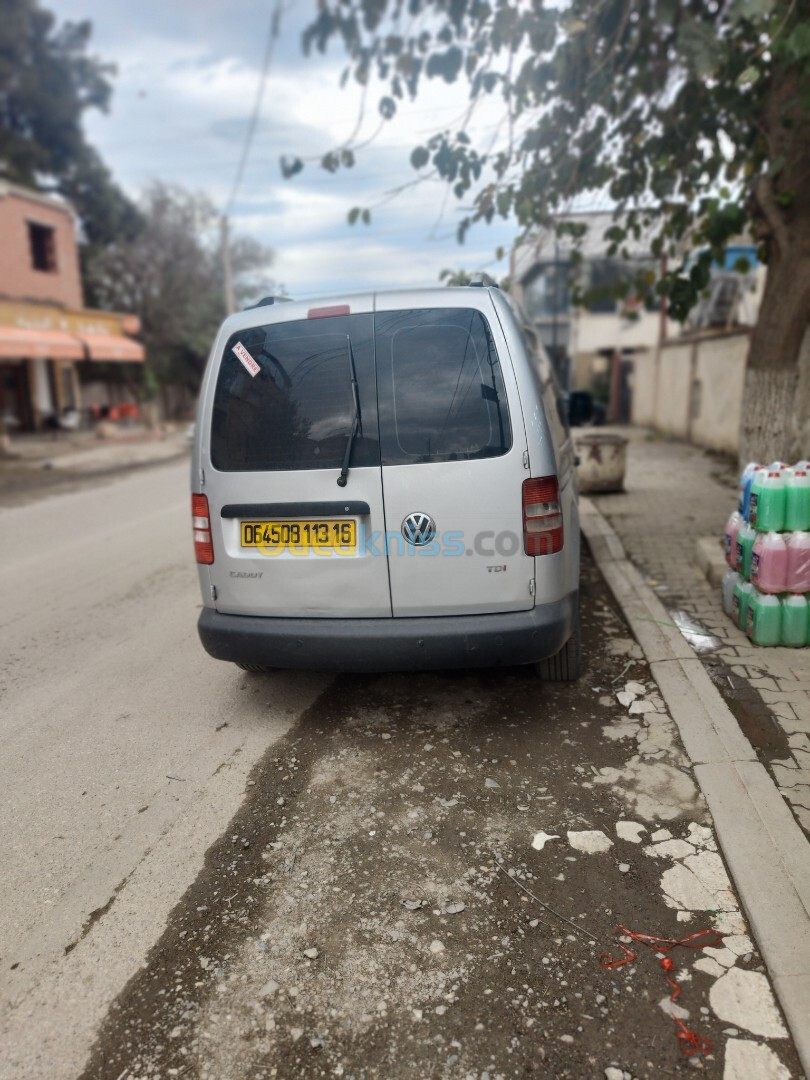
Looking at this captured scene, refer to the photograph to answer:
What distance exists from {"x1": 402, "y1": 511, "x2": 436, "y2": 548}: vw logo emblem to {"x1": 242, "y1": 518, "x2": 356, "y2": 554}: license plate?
249 mm

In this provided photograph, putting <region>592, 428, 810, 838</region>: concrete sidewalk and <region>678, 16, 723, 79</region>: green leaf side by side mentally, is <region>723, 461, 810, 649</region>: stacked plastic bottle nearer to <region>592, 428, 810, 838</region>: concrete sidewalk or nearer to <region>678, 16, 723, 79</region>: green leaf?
<region>592, 428, 810, 838</region>: concrete sidewalk

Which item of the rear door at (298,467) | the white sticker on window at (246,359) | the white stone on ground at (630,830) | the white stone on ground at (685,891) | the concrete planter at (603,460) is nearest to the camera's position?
the white stone on ground at (685,891)

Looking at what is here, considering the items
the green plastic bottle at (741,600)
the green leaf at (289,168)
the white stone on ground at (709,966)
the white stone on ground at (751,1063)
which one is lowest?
the white stone on ground at (751,1063)

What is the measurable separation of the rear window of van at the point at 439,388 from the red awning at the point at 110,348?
20.6 m

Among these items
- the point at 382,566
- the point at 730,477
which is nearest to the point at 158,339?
the point at 730,477

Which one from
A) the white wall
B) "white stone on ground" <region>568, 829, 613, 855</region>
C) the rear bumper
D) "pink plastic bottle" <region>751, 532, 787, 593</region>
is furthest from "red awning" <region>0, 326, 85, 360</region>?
"white stone on ground" <region>568, 829, 613, 855</region>

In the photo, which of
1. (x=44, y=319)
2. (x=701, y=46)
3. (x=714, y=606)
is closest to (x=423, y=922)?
(x=714, y=606)

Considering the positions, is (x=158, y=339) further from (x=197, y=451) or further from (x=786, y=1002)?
(x=786, y=1002)

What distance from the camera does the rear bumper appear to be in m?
3.43

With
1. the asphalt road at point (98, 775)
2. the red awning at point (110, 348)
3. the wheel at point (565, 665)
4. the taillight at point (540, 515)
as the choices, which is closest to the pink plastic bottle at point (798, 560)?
the wheel at point (565, 665)

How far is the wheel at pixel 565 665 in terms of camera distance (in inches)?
159

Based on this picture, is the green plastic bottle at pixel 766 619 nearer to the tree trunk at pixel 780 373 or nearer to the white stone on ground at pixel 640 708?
the white stone on ground at pixel 640 708

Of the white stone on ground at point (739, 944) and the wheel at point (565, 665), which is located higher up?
the wheel at point (565, 665)

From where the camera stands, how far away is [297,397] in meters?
3.54
